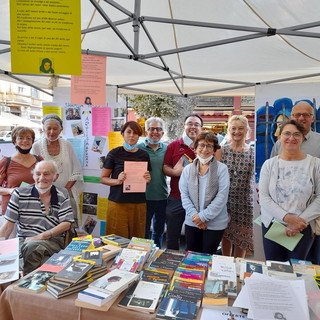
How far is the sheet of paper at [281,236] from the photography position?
2133 mm

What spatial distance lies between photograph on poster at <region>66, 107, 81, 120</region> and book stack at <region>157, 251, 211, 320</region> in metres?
2.75

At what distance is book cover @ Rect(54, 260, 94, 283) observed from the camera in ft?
4.67

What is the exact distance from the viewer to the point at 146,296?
1358 millimetres

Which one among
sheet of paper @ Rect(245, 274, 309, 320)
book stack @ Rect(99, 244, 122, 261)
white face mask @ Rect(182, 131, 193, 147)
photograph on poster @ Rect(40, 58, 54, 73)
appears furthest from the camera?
white face mask @ Rect(182, 131, 193, 147)

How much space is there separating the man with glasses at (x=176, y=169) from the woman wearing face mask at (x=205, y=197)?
351 mm

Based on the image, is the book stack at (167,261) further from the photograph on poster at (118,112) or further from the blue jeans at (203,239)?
the photograph on poster at (118,112)

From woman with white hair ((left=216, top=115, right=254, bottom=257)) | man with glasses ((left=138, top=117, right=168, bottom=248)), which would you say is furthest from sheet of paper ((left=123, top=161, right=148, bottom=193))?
woman with white hair ((left=216, top=115, right=254, bottom=257))

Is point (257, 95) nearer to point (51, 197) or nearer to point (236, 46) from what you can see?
point (236, 46)

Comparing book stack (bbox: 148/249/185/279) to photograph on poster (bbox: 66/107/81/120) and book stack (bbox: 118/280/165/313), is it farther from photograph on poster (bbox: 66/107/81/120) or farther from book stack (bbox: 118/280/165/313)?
photograph on poster (bbox: 66/107/81/120)

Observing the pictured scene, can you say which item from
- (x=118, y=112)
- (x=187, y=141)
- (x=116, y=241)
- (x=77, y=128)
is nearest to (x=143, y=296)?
(x=116, y=241)

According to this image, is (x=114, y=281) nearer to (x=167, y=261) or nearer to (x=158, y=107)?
(x=167, y=261)

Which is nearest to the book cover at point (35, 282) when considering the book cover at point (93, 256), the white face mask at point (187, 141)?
the book cover at point (93, 256)

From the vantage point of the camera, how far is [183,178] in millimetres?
2561

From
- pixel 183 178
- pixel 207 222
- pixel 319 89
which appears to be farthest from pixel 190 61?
pixel 207 222
